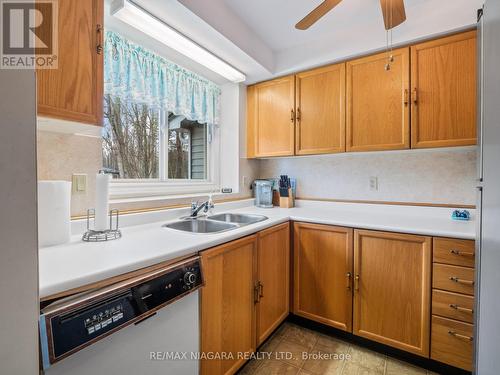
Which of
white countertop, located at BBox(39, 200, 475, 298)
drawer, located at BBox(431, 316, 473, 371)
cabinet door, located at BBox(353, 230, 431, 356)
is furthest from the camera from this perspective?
cabinet door, located at BBox(353, 230, 431, 356)

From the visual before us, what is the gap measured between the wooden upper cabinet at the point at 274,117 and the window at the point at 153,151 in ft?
1.79

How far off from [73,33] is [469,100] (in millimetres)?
2232

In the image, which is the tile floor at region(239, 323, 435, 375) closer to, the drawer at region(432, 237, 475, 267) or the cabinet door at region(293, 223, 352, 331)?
the cabinet door at region(293, 223, 352, 331)

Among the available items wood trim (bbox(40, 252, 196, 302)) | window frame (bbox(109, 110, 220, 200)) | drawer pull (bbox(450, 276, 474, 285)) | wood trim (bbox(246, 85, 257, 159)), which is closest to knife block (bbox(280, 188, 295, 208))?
wood trim (bbox(246, 85, 257, 159))

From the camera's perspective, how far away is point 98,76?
3.54ft

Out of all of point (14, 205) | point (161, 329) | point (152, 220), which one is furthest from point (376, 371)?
point (14, 205)

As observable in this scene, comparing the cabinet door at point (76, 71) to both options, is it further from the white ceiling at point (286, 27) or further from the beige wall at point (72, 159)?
the white ceiling at point (286, 27)

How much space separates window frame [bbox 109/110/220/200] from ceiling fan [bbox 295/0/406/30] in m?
1.31

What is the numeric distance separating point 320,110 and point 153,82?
4.54ft

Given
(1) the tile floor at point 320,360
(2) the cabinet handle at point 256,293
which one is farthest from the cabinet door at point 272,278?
(1) the tile floor at point 320,360

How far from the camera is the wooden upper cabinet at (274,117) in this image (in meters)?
2.25

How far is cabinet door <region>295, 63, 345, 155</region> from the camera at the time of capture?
79.0 inches

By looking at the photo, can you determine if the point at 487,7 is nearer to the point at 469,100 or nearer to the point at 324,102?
the point at 469,100

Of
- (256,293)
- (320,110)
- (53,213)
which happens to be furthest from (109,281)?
(320,110)
